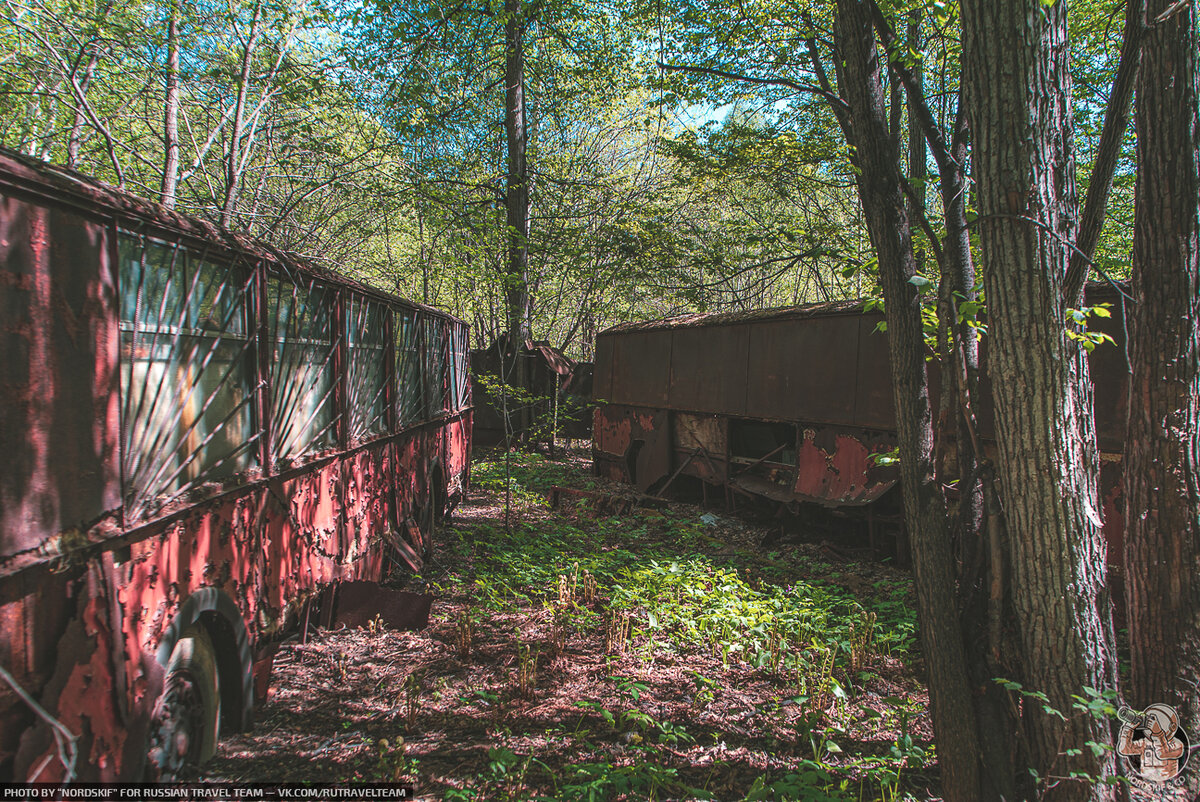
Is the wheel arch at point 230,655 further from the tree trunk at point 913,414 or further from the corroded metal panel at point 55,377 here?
the tree trunk at point 913,414

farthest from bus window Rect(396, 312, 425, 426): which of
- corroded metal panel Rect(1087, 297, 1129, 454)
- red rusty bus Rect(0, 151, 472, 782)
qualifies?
corroded metal panel Rect(1087, 297, 1129, 454)

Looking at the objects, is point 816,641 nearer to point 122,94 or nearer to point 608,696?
point 608,696

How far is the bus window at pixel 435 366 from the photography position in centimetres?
754

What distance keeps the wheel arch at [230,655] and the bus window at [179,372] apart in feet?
1.72

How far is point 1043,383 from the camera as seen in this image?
95.6 inches

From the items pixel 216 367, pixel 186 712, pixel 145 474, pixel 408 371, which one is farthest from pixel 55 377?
pixel 408 371

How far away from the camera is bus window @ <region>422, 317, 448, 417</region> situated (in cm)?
754

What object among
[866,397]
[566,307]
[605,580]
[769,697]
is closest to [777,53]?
[866,397]

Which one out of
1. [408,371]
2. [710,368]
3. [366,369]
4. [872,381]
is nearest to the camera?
[366,369]

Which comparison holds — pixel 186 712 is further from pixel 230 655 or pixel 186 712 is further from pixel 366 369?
pixel 366 369

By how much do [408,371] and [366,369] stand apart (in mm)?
1393

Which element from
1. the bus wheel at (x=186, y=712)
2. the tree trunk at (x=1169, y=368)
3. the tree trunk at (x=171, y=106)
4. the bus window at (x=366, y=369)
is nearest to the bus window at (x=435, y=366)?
the bus window at (x=366, y=369)

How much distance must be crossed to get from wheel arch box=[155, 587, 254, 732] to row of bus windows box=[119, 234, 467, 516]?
0.53 m

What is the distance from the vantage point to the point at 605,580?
230 inches
